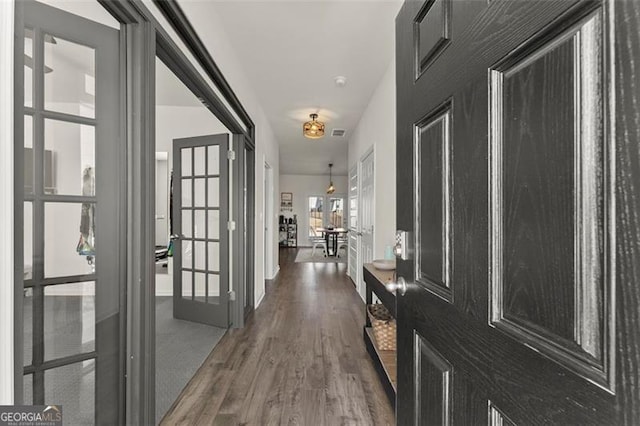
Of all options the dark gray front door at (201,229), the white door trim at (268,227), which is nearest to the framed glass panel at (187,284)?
the dark gray front door at (201,229)

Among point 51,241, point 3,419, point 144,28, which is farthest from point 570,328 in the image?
point 144,28

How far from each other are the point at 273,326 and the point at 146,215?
87.6 inches

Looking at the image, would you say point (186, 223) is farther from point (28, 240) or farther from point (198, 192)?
point (28, 240)

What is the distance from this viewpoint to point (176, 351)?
258 cm

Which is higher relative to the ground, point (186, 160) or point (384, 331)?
point (186, 160)

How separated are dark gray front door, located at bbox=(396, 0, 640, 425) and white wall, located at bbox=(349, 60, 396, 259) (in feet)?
6.93

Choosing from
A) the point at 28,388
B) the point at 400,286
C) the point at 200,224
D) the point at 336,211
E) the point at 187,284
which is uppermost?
the point at 336,211

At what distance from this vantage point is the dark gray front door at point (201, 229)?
3.14m

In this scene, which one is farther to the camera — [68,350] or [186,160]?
[186,160]

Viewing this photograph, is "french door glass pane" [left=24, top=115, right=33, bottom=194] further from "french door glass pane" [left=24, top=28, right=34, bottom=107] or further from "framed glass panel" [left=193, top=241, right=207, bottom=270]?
"framed glass panel" [left=193, top=241, right=207, bottom=270]

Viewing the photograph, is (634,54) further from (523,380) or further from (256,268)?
(256,268)

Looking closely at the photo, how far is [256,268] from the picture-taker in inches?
153

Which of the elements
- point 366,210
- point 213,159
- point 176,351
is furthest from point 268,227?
point 176,351

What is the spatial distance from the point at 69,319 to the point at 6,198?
656 millimetres
